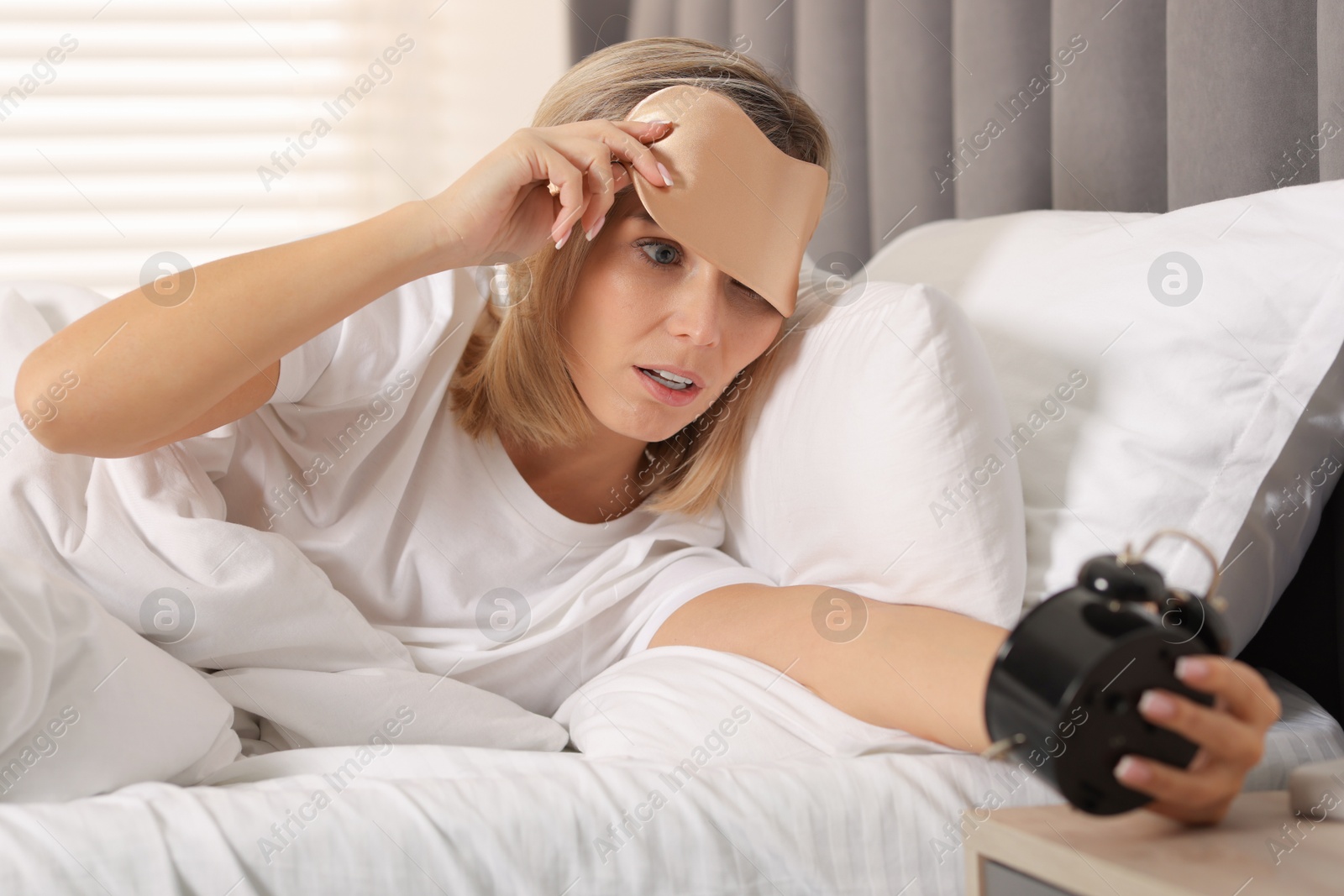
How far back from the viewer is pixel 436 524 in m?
0.96

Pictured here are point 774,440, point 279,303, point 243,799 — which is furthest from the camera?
point 774,440

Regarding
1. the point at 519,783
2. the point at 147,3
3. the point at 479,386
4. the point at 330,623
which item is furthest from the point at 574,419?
the point at 147,3

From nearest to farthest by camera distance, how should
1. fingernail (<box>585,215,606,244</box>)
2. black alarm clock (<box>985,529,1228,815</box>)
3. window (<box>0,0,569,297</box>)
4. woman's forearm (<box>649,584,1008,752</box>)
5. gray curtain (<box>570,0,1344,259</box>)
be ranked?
black alarm clock (<box>985,529,1228,815</box>), woman's forearm (<box>649,584,1008,752</box>), fingernail (<box>585,215,606,244</box>), gray curtain (<box>570,0,1344,259</box>), window (<box>0,0,569,297</box>)

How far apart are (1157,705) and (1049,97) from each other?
39.1 inches

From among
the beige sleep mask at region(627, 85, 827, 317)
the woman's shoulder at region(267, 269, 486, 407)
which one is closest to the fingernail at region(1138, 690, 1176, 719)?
the beige sleep mask at region(627, 85, 827, 317)

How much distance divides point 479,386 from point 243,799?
519 millimetres

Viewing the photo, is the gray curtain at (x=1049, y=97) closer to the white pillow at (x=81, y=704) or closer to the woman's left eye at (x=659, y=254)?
the woman's left eye at (x=659, y=254)

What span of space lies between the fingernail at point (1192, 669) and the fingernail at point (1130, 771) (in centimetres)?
5

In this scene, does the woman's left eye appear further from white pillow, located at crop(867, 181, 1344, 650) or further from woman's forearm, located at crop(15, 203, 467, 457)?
white pillow, located at crop(867, 181, 1344, 650)

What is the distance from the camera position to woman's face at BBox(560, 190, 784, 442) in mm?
875

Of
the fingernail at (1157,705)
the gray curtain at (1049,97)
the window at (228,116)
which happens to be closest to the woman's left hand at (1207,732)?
the fingernail at (1157,705)

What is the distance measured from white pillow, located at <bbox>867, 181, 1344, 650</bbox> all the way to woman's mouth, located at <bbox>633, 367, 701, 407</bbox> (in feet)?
1.01

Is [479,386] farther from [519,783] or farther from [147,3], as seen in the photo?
[147,3]

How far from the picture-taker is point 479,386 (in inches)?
39.2
